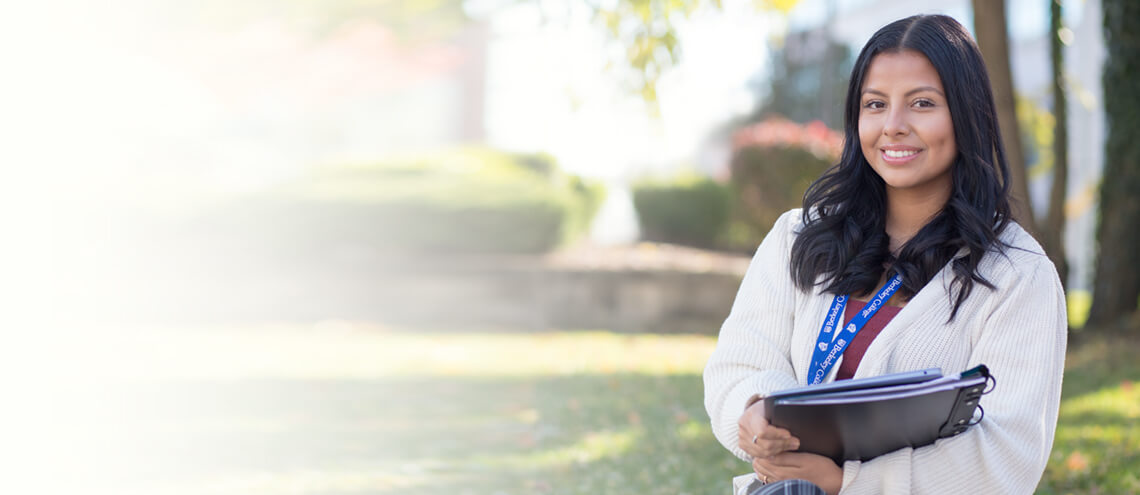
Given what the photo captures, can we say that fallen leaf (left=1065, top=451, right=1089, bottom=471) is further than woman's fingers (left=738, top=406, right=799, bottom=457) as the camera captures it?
Yes

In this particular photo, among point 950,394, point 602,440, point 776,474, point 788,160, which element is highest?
point 788,160

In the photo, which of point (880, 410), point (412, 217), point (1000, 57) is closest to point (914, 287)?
point (880, 410)

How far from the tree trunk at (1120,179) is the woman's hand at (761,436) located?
7.62m

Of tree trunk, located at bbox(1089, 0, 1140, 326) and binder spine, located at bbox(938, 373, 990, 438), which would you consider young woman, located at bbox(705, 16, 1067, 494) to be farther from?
tree trunk, located at bbox(1089, 0, 1140, 326)

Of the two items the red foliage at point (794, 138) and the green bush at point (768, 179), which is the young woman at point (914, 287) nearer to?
the green bush at point (768, 179)

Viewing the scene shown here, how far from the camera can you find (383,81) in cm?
2169

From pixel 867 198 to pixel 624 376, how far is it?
18.0 feet

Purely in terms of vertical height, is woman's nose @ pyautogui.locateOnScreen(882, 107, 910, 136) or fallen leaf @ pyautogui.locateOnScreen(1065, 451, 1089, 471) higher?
woman's nose @ pyautogui.locateOnScreen(882, 107, 910, 136)

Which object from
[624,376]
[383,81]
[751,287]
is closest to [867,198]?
[751,287]

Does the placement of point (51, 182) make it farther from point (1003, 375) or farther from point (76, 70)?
point (1003, 375)

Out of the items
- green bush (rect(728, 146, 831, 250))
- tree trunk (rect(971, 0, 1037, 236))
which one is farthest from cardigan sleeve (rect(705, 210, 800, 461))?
green bush (rect(728, 146, 831, 250))

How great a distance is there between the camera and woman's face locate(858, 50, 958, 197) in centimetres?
219

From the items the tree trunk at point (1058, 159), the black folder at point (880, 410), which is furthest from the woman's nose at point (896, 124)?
the tree trunk at point (1058, 159)

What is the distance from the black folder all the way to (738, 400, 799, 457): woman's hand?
2 cm
